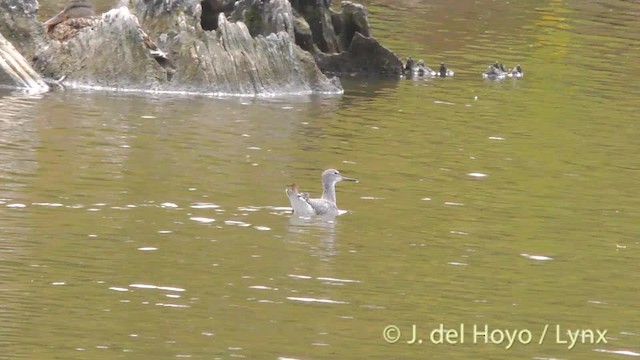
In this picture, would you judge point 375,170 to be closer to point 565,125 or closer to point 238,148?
point 238,148

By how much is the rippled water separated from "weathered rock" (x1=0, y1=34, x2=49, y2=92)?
777 mm

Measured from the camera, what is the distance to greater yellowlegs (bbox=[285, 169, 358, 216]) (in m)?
24.2

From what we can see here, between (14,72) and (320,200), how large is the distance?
12.8 meters

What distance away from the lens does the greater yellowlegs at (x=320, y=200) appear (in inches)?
953

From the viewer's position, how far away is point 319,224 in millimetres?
24203

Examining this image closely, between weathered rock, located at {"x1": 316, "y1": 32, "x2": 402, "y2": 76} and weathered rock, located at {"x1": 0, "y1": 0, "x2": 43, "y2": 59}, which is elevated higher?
weathered rock, located at {"x1": 0, "y1": 0, "x2": 43, "y2": 59}

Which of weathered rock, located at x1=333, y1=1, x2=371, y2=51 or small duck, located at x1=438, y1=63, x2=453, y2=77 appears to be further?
small duck, located at x1=438, y1=63, x2=453, y2=77

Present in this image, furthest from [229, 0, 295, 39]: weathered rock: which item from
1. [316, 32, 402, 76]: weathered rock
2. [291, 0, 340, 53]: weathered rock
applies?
[316, 32, 402, 76]: weathered rock

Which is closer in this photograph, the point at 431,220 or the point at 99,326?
the point at 99,326

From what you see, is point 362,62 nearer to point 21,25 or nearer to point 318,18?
point 318,18

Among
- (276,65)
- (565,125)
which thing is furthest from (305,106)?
(565,125)

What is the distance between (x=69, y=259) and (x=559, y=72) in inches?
1036

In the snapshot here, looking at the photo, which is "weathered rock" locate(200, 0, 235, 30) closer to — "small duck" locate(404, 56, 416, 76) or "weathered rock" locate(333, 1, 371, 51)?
"weathered rock" locate(333, 1, 371, 51)

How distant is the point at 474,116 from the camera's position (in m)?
36.3
